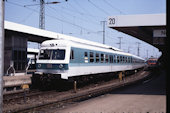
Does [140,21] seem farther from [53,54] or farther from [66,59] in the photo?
[53,54]

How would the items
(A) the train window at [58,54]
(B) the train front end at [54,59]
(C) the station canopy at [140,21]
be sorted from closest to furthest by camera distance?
(C) the station canopy at [140,21]
(B) the train front end at [54,59]
(A) the train window at [58,54]

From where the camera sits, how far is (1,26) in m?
5.12

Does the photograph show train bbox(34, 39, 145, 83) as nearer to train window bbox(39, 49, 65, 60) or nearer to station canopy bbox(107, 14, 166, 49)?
train window bbox(39, 49, 65, 60)

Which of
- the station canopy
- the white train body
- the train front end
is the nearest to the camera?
the station canopy

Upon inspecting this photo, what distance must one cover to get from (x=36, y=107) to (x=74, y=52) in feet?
18.4

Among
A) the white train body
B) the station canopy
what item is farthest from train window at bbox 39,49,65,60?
the station canopy

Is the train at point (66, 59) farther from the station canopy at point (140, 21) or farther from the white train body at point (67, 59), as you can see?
Answer: the station canopy at point (140, 21)

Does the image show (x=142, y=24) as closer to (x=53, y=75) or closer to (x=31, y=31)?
(x=53, y=75)

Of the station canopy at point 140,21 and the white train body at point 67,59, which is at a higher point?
the station canopy at point 140,21

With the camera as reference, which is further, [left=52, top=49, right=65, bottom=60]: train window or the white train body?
[left=52, top=49, right=65, bottom=60]: train window

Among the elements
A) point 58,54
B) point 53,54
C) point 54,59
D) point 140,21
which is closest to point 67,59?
point 58,54

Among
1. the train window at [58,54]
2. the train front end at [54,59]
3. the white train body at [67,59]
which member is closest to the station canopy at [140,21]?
the white train body at [67,59]

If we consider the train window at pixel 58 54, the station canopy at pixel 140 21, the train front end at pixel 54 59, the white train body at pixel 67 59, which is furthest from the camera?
the train window at pixel 58 54


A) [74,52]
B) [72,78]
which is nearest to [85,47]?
[74,52]
